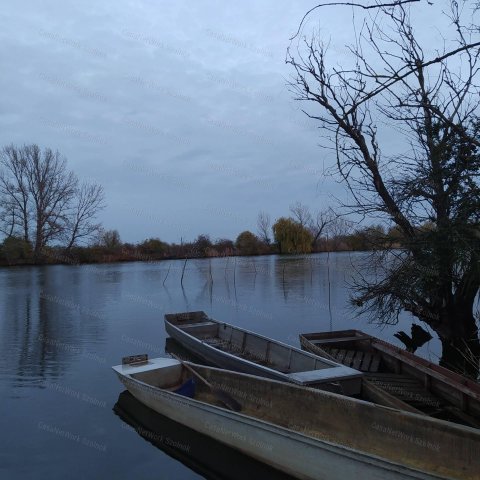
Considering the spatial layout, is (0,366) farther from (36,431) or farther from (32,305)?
(32,305)

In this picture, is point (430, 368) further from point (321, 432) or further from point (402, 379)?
point (321, 432)

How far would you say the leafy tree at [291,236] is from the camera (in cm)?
5659

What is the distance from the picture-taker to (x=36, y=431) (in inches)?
277

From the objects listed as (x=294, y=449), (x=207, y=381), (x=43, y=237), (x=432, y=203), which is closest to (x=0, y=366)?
(x=207, y=381)

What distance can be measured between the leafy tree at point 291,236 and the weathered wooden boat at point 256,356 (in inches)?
1713

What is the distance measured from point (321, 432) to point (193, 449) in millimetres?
1662

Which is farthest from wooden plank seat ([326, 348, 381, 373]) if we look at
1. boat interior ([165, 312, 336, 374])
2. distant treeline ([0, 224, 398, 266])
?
distant treeline ([0, 224, 398, 266])

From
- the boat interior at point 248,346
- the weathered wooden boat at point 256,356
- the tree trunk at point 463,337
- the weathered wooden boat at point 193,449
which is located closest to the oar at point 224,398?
the weathered wooden boat at point 193,449

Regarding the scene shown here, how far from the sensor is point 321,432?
5859mm

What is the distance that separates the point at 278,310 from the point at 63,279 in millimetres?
19542

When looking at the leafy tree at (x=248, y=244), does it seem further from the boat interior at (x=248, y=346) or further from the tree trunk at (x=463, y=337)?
the tree trunk at (x=463, y=337)

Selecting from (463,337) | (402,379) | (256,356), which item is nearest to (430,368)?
(402,379)

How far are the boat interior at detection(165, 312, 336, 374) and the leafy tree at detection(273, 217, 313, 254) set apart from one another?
1713 inches

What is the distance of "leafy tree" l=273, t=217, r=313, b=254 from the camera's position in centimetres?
5659
